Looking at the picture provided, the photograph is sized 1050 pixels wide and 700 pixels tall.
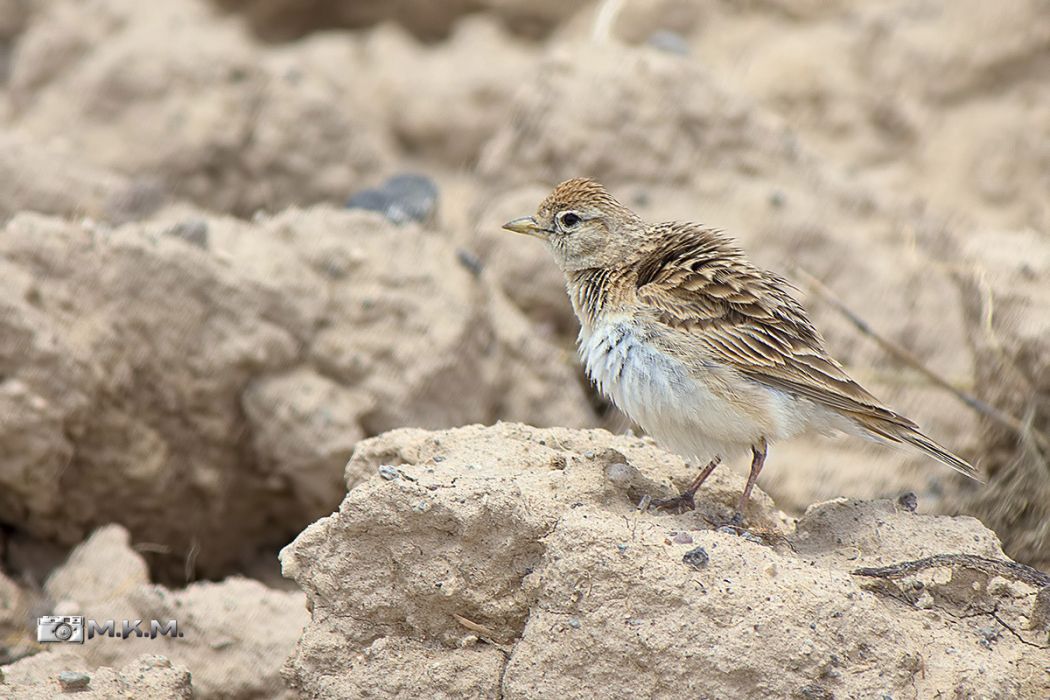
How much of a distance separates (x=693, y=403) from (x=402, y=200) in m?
3.20

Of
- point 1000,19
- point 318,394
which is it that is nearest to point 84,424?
point 318,394

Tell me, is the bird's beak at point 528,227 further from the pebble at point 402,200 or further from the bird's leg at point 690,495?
the pebble at point 402,200

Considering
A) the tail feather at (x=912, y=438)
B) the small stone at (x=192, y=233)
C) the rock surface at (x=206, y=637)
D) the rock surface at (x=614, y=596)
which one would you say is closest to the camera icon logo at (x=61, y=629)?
the rock surface at (x=206, y=637)

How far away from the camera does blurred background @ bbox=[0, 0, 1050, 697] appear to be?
5.95 meters

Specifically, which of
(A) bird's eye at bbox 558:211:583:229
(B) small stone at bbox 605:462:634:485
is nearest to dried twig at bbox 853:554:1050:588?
(B) small stone at bbox 605:462:634:485

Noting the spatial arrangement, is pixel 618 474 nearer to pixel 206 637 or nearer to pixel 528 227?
pixel 528 227

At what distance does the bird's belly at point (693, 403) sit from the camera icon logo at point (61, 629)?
2.17 m

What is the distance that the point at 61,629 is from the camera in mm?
4902

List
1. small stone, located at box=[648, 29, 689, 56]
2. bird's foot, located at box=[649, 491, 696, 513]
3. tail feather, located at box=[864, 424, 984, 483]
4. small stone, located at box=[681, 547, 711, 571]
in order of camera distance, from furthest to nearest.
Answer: small stone, located at box=[648, 29, 689, 56]
tail feather, located at box=[864, 424, 984, 483]
bird's foot, located at box=[649, 491, 696, 513]
small stone, located at box=[681, 547, 711, 571]

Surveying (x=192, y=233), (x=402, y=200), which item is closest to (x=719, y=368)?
(x=192, y=233)

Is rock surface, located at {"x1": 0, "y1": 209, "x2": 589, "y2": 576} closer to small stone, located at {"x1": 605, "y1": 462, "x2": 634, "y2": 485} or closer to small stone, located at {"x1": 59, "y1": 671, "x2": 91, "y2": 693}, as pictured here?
small stone, located at {"x1": 59, "y1": 671, "x2": 91, "y2": 693}

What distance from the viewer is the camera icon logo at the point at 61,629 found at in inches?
191

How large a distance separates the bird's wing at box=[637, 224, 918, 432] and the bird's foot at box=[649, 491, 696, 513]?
1.47ft

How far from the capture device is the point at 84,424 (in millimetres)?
5770
